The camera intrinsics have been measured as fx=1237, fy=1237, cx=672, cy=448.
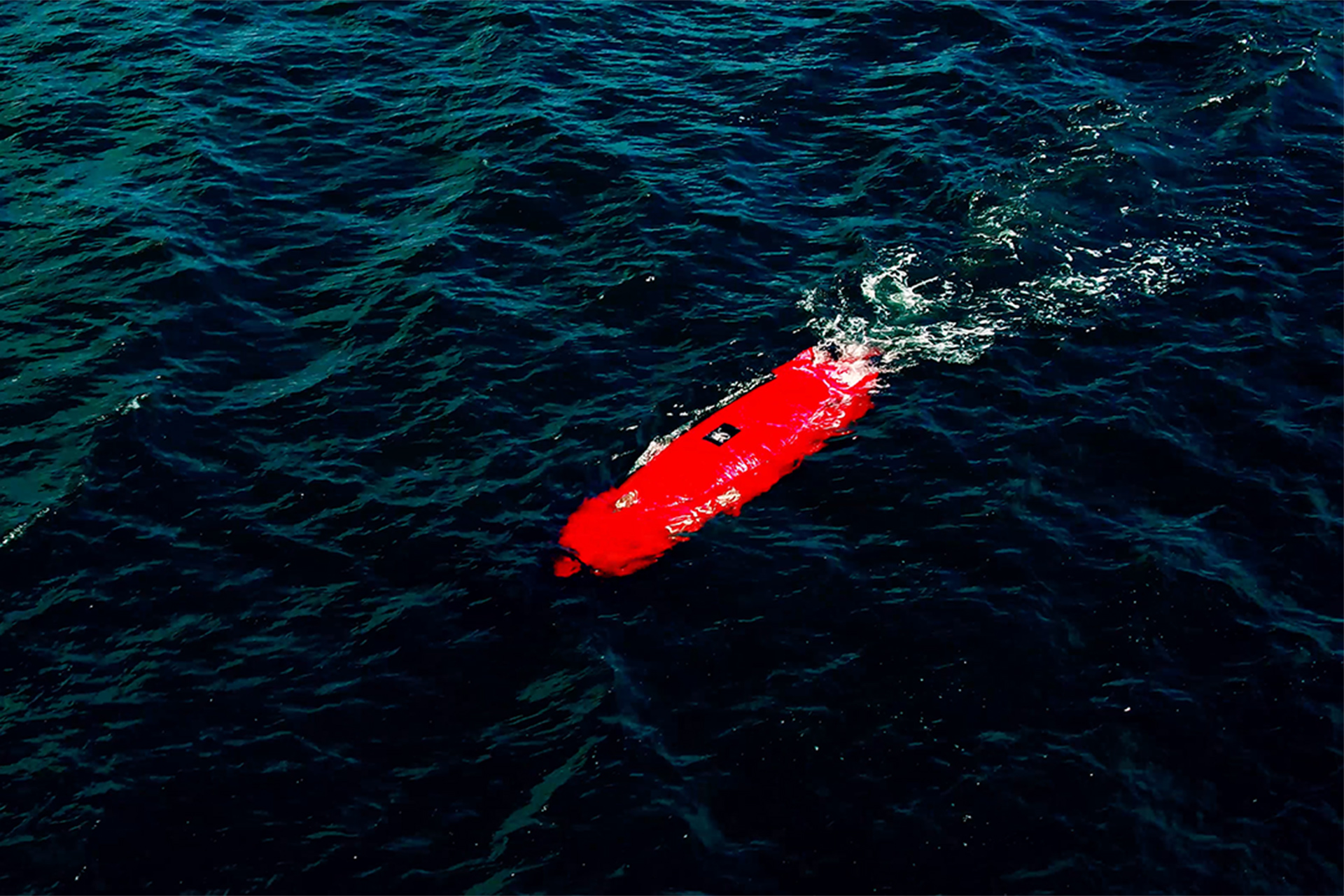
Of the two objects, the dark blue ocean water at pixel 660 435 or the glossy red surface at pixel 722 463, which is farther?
the glossy red surface at pixel 722 463

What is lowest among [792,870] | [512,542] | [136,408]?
[792,870]

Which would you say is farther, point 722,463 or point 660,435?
point 660,435

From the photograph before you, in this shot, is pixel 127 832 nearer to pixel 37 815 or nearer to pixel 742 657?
pixel 37 815

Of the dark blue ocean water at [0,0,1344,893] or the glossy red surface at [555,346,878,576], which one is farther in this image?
the glossy red surface at [555,346,878,576]

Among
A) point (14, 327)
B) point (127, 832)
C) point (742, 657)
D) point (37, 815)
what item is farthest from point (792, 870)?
point (14, 327)

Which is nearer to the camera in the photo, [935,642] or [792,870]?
[792,870]
